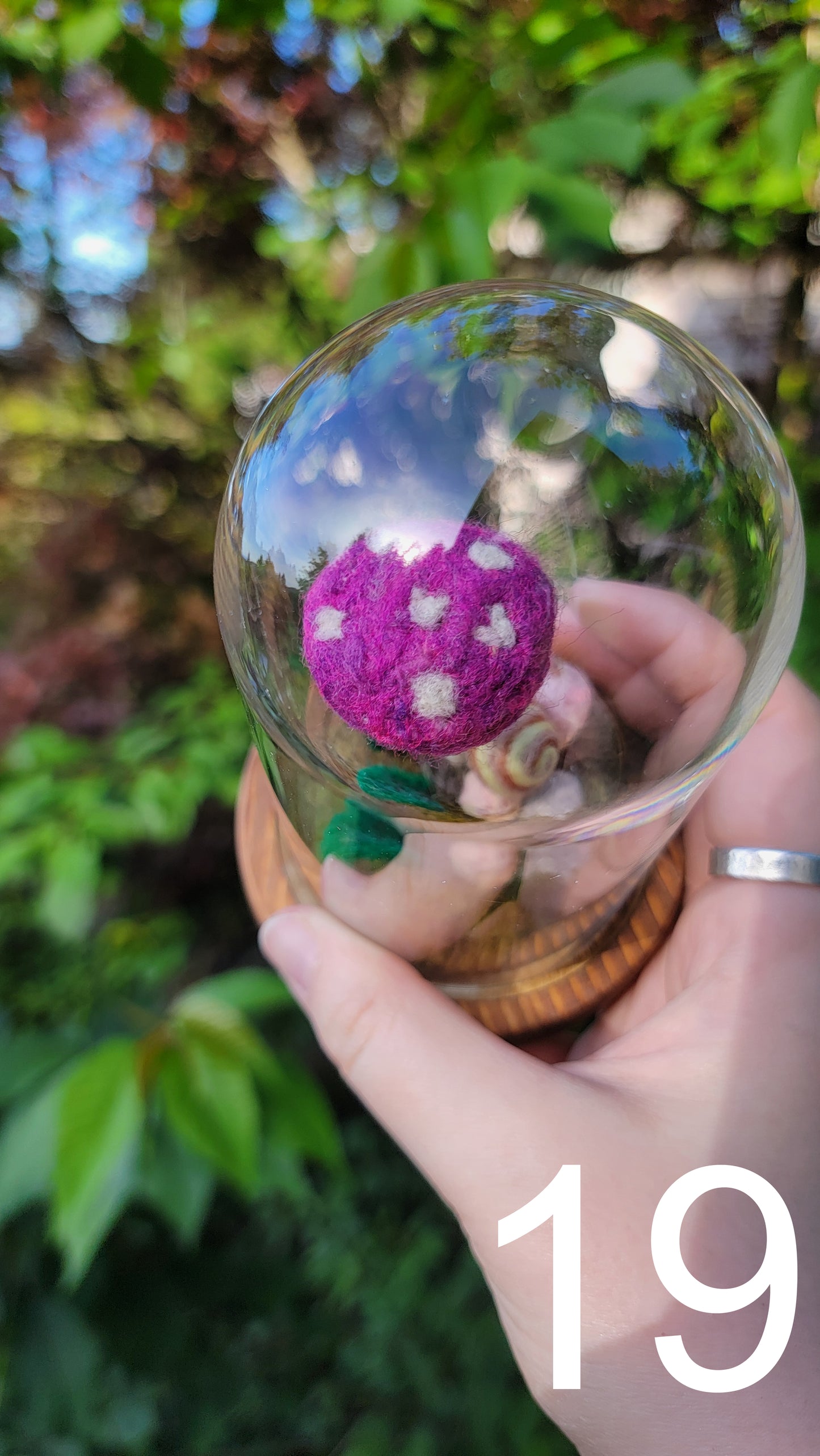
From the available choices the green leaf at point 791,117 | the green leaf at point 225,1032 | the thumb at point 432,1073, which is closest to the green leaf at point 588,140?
the green leaf at point 791,117

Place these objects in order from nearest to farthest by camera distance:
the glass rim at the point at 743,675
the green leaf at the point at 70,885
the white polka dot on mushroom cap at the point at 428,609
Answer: the white polka dot on mushroom cap at the point at 428,609 < the glass rim at the point at 743,675 < the green leaf at the point at 70,885

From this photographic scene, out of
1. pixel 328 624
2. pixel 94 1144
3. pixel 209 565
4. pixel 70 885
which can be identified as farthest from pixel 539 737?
pixel 209 565

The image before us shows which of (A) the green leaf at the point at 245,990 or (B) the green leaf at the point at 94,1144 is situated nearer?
(B) the green leaf at the point at 94,1144

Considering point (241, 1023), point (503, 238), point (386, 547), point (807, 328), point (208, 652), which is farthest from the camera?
point (807, 328)

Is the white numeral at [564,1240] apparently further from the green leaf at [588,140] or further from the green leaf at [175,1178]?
the green leaf at [588,140]

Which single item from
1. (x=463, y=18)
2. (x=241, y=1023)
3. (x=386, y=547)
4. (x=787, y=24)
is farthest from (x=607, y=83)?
(x=241, y=1023)

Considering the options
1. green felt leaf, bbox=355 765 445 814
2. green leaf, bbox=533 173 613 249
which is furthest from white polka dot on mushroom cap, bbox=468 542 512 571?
green leaf, bbox=533 173 613 249

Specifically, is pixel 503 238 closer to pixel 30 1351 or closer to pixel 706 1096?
pixel 706 1096

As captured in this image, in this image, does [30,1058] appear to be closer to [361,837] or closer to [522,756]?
[361,837]
